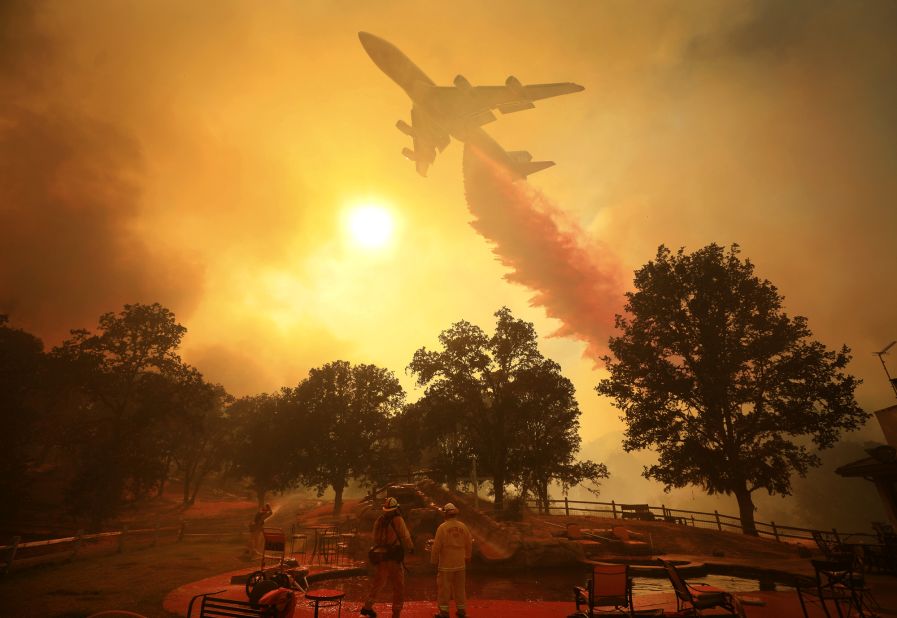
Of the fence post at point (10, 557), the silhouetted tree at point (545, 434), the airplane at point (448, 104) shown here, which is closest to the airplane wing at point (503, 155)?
the airplane at point (448, 104)

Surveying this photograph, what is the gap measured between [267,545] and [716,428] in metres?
23.6

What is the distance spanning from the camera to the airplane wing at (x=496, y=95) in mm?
35875

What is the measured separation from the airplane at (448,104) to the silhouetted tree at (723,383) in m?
20.0

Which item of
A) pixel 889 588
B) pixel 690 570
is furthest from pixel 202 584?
pixel 889 588

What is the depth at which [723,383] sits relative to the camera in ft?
72.8

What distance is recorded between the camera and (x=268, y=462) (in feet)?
139

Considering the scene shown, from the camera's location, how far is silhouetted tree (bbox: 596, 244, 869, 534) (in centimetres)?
2128

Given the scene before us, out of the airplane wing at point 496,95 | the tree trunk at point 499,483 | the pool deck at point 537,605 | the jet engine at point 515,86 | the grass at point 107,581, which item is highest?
the airplane wing at point 496,95

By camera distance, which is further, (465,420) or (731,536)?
(465,420)

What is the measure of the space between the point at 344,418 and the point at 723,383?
117 ft

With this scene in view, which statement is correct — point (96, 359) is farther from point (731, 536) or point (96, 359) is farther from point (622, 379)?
point (731, 536)

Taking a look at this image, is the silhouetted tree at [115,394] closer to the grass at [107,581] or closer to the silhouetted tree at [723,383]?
the grass at [107,581]

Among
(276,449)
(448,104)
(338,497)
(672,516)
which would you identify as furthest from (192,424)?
(672,516)

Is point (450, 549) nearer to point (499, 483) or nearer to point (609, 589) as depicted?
point (609, 589)
